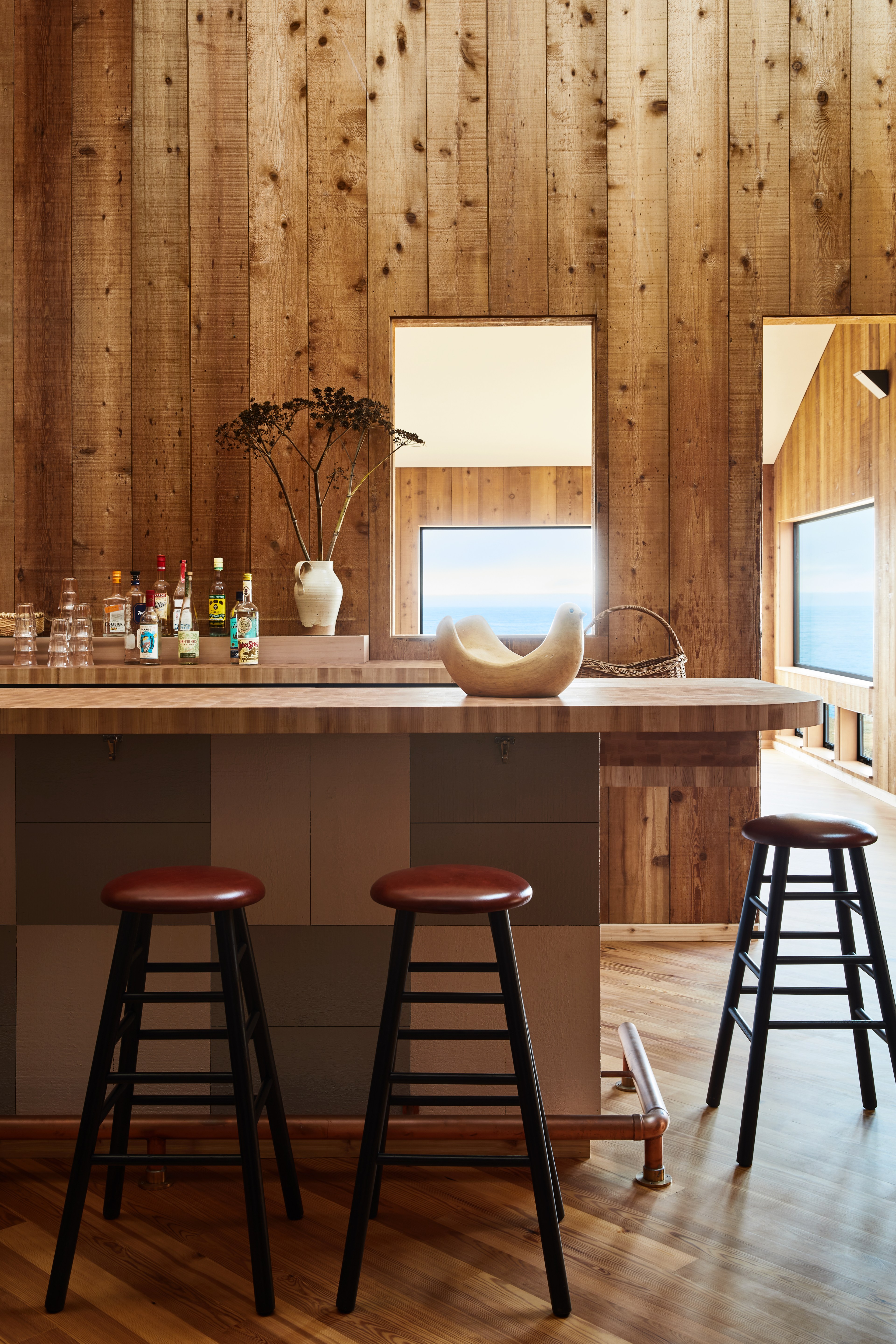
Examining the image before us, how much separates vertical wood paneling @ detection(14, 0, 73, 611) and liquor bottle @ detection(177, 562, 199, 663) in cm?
60

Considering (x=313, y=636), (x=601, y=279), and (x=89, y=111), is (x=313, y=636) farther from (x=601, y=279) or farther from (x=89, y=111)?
(x=89, y=111)

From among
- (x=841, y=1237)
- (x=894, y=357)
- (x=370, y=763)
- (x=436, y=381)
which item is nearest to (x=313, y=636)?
(x=370, y=763)

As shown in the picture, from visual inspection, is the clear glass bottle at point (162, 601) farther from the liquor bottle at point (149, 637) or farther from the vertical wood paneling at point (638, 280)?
the vertical wood paneling at point (638, 280)

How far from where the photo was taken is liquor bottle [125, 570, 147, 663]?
345 cm

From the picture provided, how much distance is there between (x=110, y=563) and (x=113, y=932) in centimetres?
204

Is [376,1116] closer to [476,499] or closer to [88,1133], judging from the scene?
[88,1133]

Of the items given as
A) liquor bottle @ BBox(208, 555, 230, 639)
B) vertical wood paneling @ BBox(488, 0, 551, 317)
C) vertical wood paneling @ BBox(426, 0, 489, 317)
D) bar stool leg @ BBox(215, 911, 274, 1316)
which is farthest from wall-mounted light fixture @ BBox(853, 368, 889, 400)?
bar stool leg @ BBox(215, 911, 274, 1316)

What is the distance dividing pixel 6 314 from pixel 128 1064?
2.98m

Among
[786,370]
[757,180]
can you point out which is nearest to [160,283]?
[757,180]

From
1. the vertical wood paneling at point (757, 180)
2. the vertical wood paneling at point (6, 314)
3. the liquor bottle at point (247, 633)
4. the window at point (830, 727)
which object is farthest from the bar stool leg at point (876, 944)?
the window at point (830, 727)

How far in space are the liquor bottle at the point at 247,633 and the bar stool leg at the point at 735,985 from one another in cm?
168

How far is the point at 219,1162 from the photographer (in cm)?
167

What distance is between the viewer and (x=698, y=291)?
370 centimetres

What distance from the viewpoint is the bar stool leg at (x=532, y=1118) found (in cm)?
159
